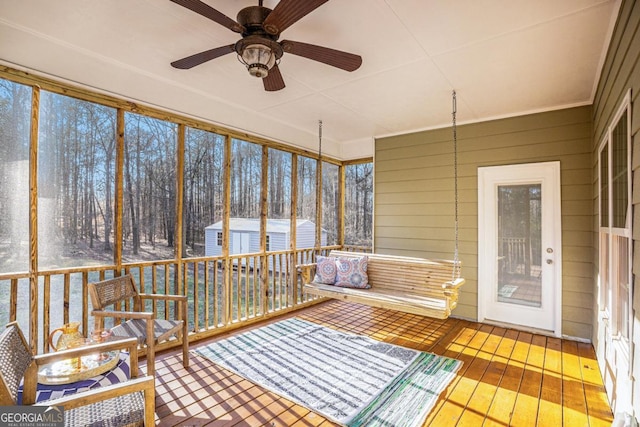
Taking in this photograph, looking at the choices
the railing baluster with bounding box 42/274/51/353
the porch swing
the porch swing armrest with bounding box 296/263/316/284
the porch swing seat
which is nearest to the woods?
the railing baluster with bounding box 42/274/51/353

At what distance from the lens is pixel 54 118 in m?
2.65

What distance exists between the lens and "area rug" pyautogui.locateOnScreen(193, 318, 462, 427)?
226 centimetres

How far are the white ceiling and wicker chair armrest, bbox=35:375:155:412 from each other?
2.12 m

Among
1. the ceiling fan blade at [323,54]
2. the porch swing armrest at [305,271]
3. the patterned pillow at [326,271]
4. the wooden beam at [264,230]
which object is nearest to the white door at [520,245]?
the patterned pillow at [326,271]

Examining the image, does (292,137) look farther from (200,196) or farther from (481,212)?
(481,212)

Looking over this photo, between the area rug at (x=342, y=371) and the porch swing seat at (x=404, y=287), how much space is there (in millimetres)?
424

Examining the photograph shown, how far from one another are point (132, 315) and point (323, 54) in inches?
91.0

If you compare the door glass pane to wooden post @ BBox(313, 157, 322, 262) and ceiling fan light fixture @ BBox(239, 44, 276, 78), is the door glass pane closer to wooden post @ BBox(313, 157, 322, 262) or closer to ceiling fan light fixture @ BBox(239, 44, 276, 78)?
wooden post @ BBox(313, 157, 322, 262)

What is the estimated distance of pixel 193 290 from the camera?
3.61 meters

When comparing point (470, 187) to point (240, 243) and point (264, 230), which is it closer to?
point (264, 230)

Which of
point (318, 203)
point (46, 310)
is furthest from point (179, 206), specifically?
point (318, 203)

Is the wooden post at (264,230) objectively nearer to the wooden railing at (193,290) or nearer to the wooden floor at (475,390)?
the wooden railing at (193,290)

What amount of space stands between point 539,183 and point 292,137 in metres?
3.20

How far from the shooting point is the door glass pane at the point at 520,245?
3.88m
